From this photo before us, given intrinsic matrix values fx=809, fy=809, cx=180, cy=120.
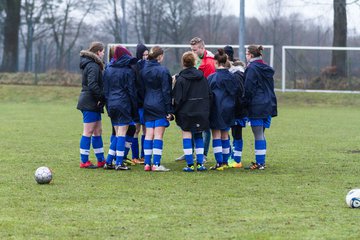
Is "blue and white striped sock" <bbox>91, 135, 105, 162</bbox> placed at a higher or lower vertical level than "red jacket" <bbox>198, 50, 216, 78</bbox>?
lower

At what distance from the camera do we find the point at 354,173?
12.3 metres

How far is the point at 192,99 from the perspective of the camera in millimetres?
12422

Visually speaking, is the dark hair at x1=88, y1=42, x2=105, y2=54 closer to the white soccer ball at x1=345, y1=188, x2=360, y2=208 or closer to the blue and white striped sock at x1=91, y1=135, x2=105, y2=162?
the blue and white striped sock at x1=91, y1=135, x2=105, y2=162

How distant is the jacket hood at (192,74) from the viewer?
12383 millimetres

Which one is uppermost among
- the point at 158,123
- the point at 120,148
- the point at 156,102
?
the point at 156,102

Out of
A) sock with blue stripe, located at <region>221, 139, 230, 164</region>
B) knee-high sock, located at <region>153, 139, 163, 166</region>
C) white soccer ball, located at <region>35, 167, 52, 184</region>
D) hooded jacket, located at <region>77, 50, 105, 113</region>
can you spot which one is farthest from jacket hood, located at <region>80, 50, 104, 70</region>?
white soccer ball, located at <region>35, 167, 52, 184</region>

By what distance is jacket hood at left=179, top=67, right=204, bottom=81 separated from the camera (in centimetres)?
1238

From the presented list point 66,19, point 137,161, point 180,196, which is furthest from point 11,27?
point 180,196

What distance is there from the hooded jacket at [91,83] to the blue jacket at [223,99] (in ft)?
5.78

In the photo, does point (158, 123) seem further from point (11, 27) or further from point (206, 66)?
point (11, 27)

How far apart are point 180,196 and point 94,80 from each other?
3.35 m

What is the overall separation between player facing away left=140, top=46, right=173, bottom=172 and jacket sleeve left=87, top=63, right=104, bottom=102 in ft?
2.30

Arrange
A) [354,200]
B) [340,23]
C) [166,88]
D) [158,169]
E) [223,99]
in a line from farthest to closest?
1. [340,23]
2. [223,99]
3. [158,169]
4. [166,88]
5. [354,200]

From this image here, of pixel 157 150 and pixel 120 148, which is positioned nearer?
pixel 157 150
